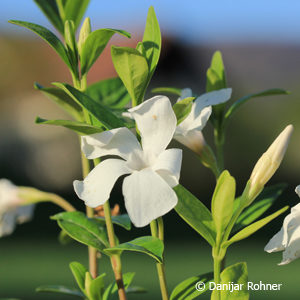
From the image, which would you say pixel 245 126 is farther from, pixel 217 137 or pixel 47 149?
pixel 217 137

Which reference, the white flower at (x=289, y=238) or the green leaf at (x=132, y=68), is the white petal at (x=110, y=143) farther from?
the white flower at (x=289, y=238)

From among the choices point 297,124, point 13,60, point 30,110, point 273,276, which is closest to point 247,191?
point 273,276

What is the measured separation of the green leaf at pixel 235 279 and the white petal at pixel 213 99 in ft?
0.54

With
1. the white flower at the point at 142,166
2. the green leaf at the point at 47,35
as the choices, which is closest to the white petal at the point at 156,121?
the white flower at the point at 142,166

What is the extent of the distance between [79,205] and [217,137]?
3161 mm

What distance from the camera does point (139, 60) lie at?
0.49m

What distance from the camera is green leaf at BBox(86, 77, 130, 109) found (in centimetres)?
69

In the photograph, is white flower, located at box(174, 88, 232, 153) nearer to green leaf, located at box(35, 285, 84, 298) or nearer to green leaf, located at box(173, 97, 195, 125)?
green leaf, located at box(173, 97, 195, 125)

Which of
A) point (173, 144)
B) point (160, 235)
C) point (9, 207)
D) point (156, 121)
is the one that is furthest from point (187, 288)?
point (173, 144)

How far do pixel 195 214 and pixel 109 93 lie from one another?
0.24 m

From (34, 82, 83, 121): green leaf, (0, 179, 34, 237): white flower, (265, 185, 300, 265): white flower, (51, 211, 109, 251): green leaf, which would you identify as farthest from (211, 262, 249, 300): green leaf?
(0, 179, 34, 237): white flower

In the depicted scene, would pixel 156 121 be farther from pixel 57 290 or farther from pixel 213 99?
pixel 57 290

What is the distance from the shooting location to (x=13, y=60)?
512 cm

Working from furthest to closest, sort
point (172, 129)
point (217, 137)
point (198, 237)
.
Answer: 1. point (198, 237)
2. point (217, 137)
3. point (172, 129)
